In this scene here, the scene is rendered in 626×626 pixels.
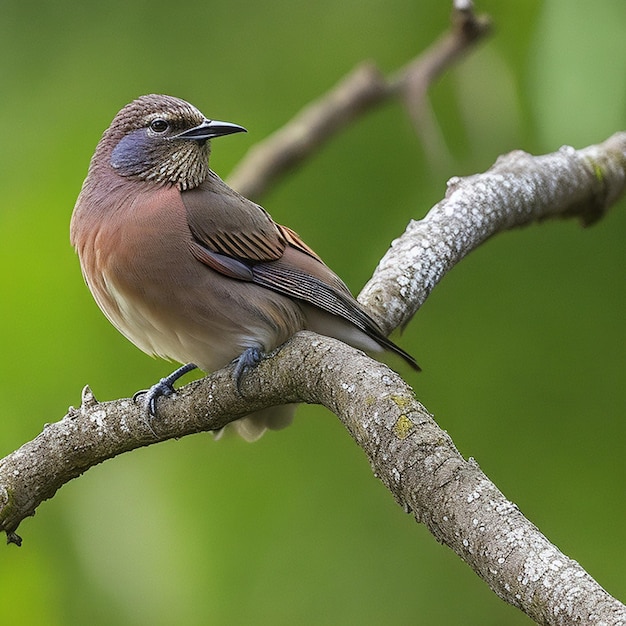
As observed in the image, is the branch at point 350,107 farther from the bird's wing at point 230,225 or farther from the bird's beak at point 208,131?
the bird's wing at point 230,225

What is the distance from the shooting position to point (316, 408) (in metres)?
4.68

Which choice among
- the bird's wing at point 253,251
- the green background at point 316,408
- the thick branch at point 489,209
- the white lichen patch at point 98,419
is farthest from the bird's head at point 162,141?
the green background at point 316,408

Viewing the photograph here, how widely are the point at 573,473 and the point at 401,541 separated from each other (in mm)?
781

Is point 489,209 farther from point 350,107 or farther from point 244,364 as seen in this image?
point 350,107

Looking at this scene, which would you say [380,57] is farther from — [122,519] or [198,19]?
[122,519]

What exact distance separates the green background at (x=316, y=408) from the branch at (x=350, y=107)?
21 cm

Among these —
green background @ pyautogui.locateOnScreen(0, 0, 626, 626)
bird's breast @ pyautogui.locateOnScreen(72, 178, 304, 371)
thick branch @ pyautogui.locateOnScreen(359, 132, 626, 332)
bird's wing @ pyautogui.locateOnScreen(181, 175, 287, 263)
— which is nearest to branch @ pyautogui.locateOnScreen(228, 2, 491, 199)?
green background @ pyautogui.locateOnScreen(0, 0, 626, 626)

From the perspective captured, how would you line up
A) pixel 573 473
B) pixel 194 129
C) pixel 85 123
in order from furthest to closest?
pixel 85 123
pixel 573 473
pixel 194 129

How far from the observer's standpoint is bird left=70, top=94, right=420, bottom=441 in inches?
128

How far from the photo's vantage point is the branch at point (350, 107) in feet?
15.5

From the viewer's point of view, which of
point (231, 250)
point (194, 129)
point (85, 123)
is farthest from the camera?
point (85, 123)

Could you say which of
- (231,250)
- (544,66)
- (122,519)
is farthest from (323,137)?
(122,519)

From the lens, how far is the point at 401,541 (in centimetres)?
443

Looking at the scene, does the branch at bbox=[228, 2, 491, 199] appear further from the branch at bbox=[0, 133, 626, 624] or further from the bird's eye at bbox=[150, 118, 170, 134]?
the bird's eye at bbox=[150, 118, 170, 134]
